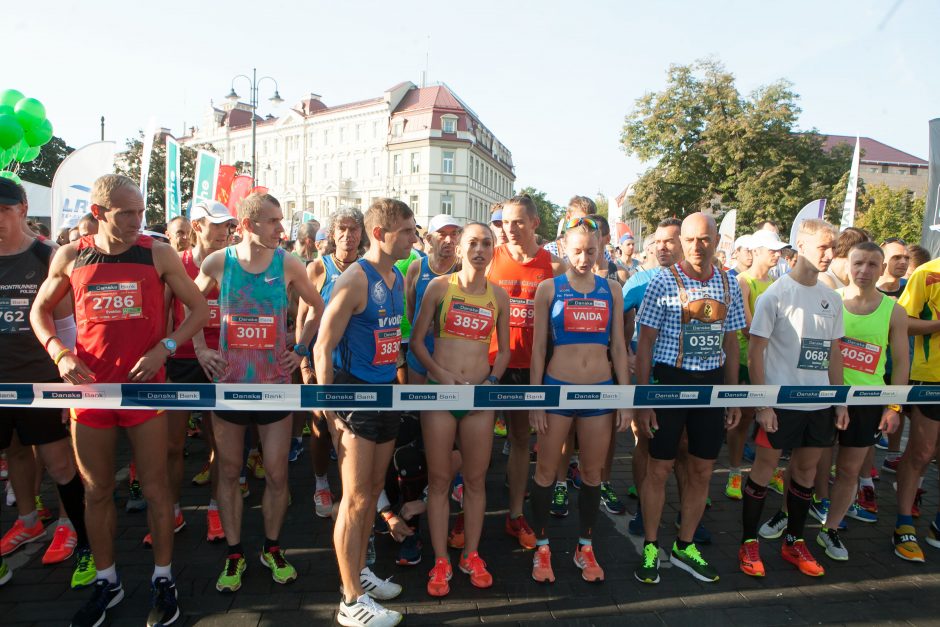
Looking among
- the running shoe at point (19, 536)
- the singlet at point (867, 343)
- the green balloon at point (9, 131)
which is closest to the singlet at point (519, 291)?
the singlet at point (867, 343)

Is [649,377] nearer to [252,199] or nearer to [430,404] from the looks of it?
[430,404]

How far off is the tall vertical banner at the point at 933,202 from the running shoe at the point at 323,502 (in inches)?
279

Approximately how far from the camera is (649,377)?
368cm

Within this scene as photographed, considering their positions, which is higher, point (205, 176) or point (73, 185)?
point (205, 176)

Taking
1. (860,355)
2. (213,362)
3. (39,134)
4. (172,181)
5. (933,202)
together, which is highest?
(39,134)

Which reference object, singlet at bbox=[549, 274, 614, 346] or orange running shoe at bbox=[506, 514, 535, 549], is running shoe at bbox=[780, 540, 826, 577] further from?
singlet at bbox=[549, 274, 614, 346]

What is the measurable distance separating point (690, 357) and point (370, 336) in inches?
80.1

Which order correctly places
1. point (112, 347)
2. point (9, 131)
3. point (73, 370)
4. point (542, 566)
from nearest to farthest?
point (73, 370) → point (112, 347) → point (542, 566) → point (9, 131)

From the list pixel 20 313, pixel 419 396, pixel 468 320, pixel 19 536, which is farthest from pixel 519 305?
pixel 19 536

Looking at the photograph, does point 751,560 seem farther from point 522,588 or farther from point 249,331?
point 249,331

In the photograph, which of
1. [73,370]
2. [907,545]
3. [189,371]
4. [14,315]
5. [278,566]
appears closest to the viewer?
[73,370]

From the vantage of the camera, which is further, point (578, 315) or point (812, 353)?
→ point (812, 353)

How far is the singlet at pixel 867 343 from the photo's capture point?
3.80 m

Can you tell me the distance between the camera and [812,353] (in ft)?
11.9
